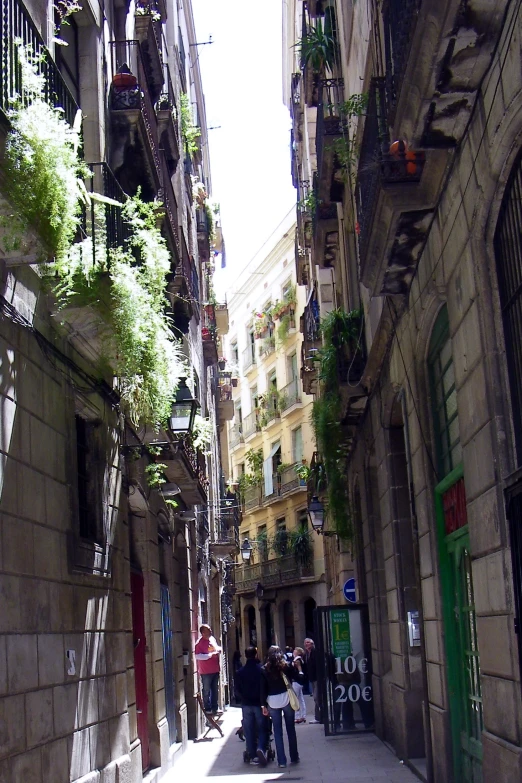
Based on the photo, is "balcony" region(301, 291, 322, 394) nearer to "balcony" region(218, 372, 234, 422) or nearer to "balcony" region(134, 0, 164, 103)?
"balcony" region(134, 0, 164, 103)

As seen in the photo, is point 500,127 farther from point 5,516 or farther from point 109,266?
point 5,516

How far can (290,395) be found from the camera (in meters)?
46.9

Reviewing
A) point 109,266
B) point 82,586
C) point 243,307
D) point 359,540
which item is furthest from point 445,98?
point 243,307

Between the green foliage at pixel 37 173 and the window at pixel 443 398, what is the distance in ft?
13.6

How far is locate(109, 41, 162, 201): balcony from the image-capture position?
41.0 feet

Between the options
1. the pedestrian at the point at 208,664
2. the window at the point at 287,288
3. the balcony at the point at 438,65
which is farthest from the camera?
the window at the point at 287,288

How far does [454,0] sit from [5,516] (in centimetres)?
440

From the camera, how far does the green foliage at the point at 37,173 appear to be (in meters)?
6.64

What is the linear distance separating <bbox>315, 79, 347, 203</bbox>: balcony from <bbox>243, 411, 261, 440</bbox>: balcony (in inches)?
1293

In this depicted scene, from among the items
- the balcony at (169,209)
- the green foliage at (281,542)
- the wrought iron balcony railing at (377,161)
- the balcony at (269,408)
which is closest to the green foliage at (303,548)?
the green foliage at (281,542)

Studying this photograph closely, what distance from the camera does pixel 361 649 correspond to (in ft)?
55.3

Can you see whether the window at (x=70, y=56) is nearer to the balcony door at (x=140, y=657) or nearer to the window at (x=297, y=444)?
the balcony door at (x=140, y=657)

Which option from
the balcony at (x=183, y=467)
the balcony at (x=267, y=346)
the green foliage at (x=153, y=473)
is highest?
the balcony at (x=267, y=346)

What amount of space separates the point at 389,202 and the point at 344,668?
9.91 m
